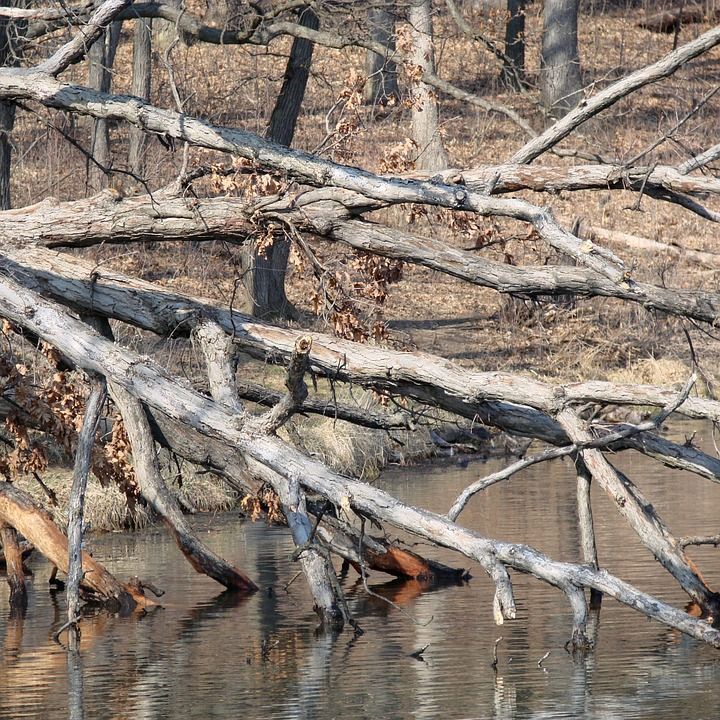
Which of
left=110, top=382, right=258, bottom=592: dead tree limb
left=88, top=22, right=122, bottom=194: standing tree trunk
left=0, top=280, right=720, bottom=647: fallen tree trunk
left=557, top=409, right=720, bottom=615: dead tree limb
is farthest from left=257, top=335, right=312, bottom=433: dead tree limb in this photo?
left=88, top=22, right=122, bottom=194: standing tree trunk

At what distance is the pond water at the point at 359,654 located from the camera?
27.0ft

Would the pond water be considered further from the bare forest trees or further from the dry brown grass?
the dry brown grass

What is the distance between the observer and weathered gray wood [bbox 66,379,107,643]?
9.17m

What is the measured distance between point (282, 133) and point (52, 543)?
37.0 ft

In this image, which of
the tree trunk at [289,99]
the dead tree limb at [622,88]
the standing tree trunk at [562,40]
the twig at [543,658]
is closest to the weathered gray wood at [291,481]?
the twig at [543,658]

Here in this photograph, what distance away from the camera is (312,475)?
8586 millimetres

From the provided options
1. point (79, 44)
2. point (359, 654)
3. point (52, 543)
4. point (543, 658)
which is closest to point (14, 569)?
point (52, 543)

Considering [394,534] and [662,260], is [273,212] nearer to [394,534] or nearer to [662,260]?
[394,534]

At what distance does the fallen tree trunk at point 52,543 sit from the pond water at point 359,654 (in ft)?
0.78

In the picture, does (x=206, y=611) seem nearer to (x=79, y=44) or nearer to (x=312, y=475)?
(x=312, y=475)

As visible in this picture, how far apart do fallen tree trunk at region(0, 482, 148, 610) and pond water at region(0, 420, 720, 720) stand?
24 centimetres

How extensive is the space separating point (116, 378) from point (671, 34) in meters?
34.3

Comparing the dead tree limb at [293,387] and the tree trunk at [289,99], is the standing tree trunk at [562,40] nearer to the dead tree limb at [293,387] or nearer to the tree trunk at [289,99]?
the tree trunk at [289,99]

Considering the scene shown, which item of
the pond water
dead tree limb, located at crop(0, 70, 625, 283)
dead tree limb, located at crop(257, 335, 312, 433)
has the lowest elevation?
the pond water
